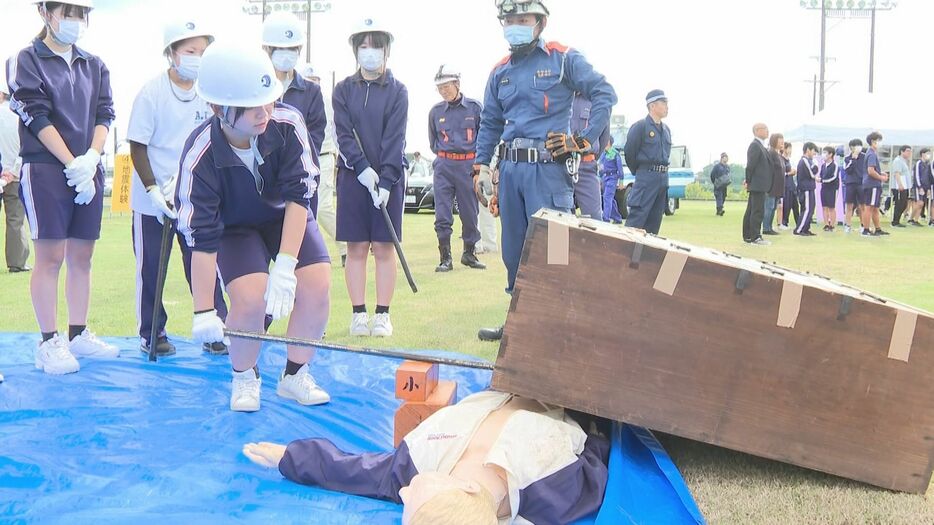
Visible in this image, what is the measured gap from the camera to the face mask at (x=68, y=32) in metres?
3.92

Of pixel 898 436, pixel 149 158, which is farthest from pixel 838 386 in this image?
pixel 149 158

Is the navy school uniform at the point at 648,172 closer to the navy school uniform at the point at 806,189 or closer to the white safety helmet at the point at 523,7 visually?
the white safety helmet at the point at 523,7

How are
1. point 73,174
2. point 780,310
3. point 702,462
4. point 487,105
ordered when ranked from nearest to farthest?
point 780,310
point 702,462
point 73,174
point 487,105

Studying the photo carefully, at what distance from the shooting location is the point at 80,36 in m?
4.02

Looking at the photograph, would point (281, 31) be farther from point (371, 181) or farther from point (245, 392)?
point (245, 392)

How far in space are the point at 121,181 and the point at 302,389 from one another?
7791mm

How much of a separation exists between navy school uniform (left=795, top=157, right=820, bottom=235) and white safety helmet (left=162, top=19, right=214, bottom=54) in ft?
39.6

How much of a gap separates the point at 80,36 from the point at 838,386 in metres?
3.82

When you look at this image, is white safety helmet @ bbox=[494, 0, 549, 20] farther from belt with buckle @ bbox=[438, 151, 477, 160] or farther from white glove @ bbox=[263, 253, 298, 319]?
Result: belt with buckle @ bbox=[438, 151, 477, 160]

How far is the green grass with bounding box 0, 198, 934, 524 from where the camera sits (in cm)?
254

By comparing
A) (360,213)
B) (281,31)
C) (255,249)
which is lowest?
(255,249)

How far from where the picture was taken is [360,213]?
5148mm

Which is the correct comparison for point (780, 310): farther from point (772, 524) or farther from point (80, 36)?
point (80, 36)

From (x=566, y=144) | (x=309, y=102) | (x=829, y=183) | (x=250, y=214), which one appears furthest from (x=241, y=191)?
(x=829, y=183)
